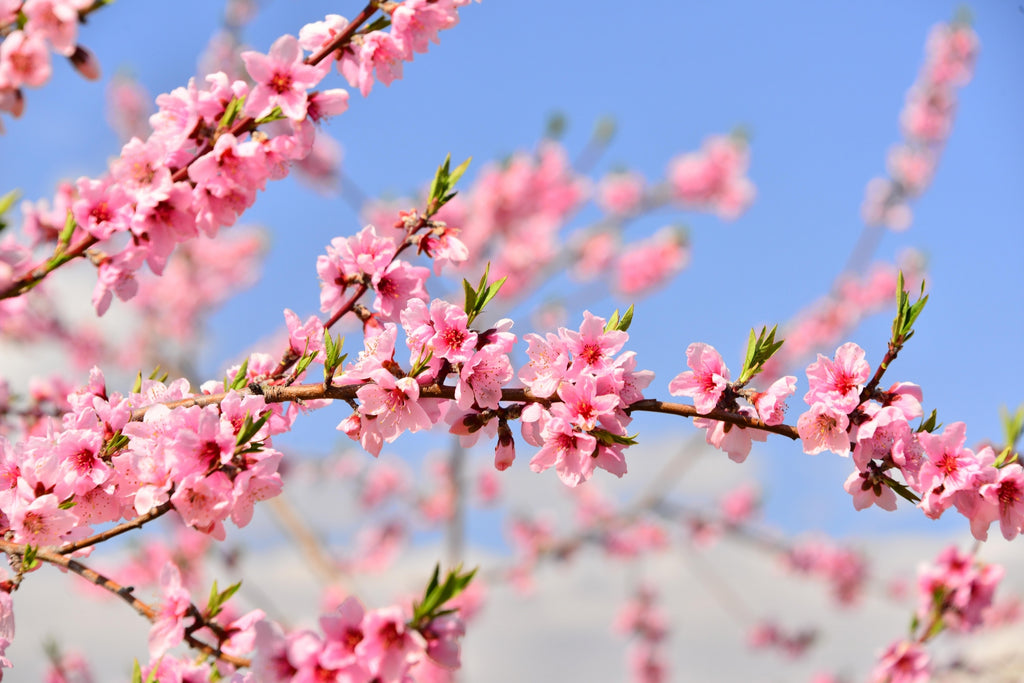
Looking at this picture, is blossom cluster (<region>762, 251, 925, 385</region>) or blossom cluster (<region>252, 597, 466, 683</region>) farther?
blossom cluster (<region>762, 251, 925, 385</region>)

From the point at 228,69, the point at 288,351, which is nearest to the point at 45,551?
the point at 288,351

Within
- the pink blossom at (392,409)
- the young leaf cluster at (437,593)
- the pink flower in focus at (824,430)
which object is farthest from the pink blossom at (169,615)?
the pink flower in focus at (824,430)

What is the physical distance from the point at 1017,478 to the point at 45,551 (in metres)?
2.79

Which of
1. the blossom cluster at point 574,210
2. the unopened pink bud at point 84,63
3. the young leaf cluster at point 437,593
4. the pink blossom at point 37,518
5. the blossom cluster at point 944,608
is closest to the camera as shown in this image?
the young leaf cluster at point 437,593

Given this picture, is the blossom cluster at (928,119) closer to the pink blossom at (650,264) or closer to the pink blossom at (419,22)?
the pink blossom at (650,264)

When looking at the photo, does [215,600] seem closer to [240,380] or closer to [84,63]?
[240,380]

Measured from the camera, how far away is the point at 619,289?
11203 mm

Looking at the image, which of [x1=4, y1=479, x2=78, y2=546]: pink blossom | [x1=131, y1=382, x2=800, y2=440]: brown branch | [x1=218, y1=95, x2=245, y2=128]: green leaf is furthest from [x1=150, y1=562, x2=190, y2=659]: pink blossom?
[x1=218, y1=95, x2=245, y2=128]: green leaf

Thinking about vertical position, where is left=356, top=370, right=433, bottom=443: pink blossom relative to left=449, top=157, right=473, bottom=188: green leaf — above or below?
below

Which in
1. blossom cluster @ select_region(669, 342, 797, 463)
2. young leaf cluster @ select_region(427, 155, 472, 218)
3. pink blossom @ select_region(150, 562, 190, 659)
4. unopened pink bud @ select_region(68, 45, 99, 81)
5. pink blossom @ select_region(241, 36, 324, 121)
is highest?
unopened pink bud @ select_region(68, 45, 99, 81)

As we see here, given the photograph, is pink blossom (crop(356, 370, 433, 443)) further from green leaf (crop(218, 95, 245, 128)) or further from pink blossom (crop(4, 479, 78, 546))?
green leaf (crop(218, 95, 245, 128))

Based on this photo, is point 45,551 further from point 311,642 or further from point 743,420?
point 743,420

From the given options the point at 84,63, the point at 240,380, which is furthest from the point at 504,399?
the point at 84,63

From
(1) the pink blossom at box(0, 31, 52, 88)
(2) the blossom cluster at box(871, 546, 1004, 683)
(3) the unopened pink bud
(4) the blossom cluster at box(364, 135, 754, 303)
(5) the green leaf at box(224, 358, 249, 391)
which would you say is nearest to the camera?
(5) the green leaf at box(224, 358, 249, 391)
